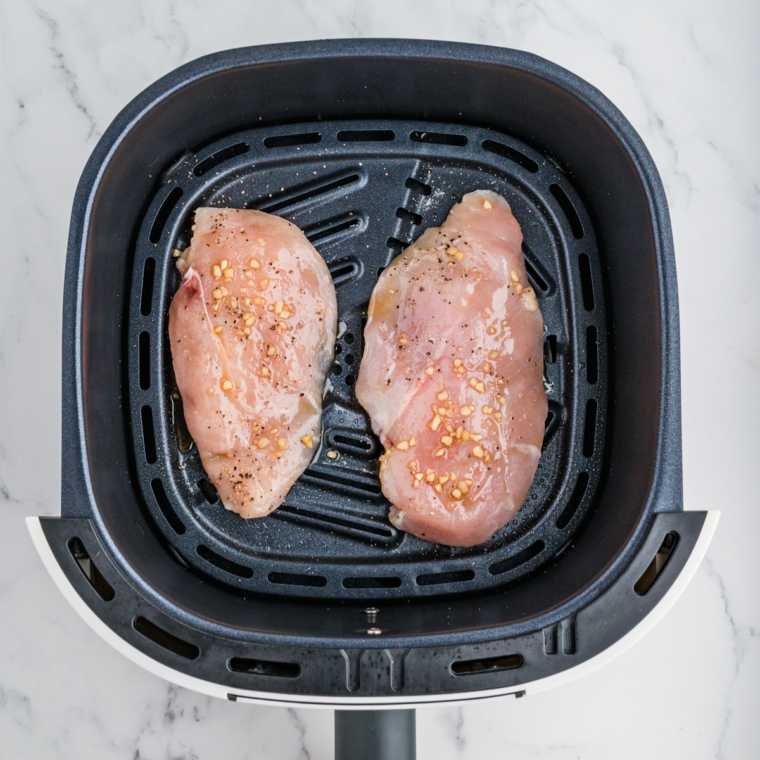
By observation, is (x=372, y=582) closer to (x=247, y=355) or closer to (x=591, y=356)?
(x=247, y=355)

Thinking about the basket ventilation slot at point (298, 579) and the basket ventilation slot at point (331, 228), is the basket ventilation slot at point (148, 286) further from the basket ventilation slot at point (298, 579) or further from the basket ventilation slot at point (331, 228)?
the basket ventilation slot at point (298, 579)

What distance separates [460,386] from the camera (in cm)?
117

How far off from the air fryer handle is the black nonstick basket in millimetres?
89

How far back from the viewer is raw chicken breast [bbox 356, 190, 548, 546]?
1.16 m

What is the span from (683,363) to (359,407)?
685 mm

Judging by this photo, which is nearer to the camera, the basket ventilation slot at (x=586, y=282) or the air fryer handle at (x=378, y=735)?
the air fryer handle at (x=378, y=735)

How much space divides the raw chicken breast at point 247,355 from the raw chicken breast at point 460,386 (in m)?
0.15

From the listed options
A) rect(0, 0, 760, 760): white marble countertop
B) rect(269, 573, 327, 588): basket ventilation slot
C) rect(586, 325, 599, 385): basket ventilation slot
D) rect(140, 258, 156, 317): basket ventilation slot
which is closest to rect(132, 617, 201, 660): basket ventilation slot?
rect(269, 573, 327, 588): basket ventilation slot

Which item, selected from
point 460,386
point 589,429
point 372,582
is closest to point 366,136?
point 460,386

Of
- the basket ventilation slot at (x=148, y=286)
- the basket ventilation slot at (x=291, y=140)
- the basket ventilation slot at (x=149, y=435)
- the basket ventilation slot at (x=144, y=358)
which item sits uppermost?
the basket ventilation slot at (x=291, y=140)

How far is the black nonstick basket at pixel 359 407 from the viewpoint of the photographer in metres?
0.98

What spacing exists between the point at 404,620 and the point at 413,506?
196mm

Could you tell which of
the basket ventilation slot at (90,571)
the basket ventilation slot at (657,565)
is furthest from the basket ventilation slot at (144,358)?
the basket ventilation slot at (657,565)

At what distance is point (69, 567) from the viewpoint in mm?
969
